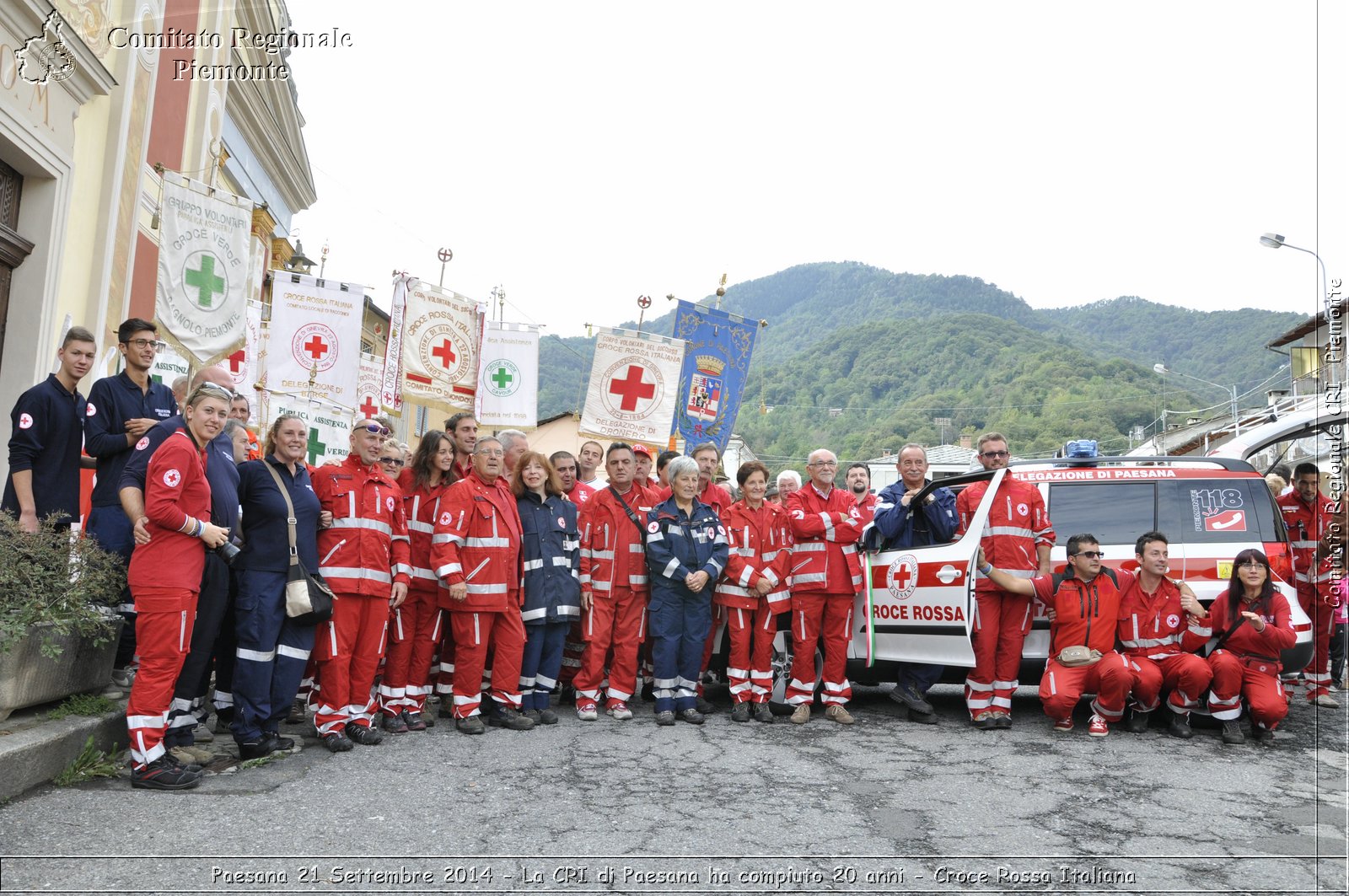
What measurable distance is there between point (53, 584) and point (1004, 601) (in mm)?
6038

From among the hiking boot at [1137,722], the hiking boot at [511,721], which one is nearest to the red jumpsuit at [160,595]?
the hiking boot at [511,721]

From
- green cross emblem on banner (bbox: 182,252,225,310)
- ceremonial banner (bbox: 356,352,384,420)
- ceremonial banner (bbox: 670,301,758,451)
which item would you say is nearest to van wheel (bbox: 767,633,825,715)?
ceremonial banner (bbox: 670,301,758,451)

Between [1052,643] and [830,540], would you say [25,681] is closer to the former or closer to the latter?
[830,540]

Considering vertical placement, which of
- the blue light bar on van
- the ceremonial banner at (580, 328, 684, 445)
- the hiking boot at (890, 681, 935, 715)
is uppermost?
the ceremonial banner at (580, 328, 684, 445)

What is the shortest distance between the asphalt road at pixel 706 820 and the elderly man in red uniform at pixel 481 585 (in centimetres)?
41

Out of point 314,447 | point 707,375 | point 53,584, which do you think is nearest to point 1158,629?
point 53,584

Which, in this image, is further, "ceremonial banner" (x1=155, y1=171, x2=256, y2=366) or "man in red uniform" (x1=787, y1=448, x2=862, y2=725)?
"ceremonial banner" (x1=155, y1=171, x2=256, y2=366)

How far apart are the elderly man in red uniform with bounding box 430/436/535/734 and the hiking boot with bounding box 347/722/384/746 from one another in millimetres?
629

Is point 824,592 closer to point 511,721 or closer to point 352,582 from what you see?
point 511,721

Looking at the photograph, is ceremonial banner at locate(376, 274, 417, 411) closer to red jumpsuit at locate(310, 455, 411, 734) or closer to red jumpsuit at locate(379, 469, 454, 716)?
red jumpsuit at locate(379, 469, 454, 716)

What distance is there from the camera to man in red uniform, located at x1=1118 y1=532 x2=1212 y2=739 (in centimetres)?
677

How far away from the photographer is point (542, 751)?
19.1ft

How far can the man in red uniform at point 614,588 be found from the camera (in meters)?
7.18

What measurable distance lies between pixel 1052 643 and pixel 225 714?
568cm
